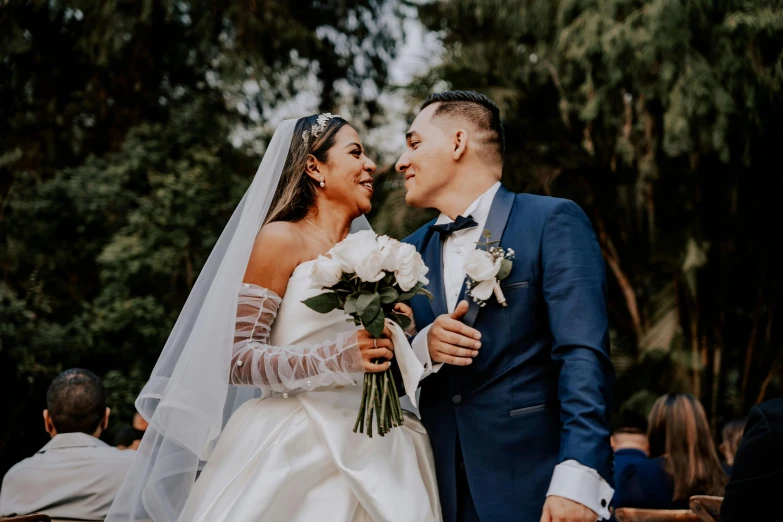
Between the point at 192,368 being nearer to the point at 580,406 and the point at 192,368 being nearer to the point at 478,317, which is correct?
the point at 478,317

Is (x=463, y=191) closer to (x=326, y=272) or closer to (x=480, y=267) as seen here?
(x=480, y=267)

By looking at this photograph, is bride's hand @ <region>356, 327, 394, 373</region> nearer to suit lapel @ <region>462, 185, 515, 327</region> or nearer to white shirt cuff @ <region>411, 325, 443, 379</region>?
white shirt cuff @ <region>411, 325, 443, 379</region>

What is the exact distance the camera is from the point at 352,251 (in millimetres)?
2463

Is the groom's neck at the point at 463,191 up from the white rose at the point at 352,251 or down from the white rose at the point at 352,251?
up

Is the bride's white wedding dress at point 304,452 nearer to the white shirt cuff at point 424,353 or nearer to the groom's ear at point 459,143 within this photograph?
the white shirt cuff at point 424,353

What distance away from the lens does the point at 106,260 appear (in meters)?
10.1

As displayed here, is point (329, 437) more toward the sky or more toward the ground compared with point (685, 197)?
more toward the ground

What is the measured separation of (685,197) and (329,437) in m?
7.53

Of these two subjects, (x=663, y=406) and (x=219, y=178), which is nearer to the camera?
(x=663, y=406)

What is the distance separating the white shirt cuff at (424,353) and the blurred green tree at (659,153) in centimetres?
588

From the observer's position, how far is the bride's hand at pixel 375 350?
2500 mm

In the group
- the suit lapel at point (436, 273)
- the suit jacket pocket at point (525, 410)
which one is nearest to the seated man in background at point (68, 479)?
the suit lapel at point (436, 273)

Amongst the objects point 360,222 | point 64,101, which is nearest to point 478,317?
point 360,222

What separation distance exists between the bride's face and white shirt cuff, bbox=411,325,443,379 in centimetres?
79
